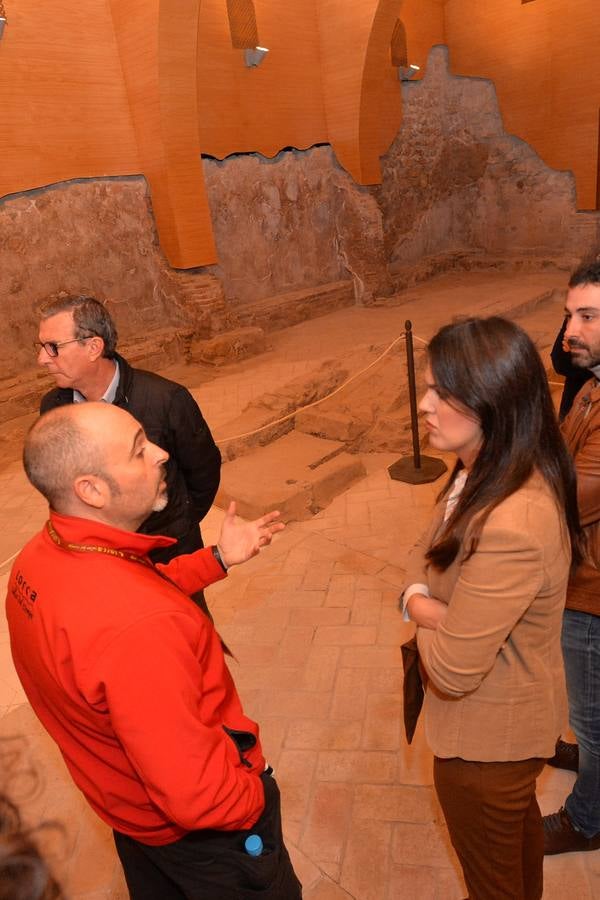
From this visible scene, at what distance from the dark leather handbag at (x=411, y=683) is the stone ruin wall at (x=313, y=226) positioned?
8.53m

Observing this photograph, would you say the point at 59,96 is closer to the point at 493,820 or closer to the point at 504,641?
the point at 504,641

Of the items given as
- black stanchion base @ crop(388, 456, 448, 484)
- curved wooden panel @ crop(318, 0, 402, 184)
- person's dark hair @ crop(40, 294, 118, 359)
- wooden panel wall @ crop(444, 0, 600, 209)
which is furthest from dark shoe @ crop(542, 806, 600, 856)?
wooden panel wall @ crop(444, 0, 600, 209)

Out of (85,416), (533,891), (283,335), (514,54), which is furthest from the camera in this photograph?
(514,54)

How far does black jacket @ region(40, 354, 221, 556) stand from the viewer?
110 inches

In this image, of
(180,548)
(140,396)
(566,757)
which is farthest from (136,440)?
(566,757)

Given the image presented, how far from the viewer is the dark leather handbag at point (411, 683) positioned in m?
1.79

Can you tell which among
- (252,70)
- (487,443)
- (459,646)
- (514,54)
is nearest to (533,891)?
(459,646)

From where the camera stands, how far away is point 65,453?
4.85 feet

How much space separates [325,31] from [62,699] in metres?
13.4

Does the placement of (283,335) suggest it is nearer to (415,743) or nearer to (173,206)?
(173,206)

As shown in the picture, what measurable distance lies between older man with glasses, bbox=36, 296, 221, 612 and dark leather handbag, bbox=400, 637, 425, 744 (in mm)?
1493

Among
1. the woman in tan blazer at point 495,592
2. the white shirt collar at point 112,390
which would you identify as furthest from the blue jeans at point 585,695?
the white shirt collar at point 112,390

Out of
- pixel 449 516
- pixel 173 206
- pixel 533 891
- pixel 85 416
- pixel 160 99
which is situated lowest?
pixel 533 891

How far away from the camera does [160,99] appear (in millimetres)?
8773
